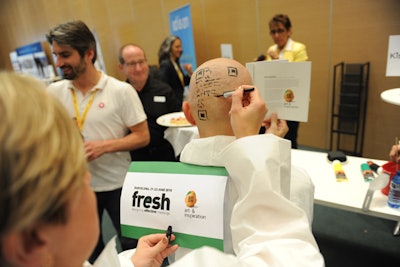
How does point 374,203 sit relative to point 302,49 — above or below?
below

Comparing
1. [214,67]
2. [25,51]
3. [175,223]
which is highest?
[25,51]

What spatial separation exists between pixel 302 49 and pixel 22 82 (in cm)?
308

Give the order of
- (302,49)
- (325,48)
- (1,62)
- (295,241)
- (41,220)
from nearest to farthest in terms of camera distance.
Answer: (41,220), (295,241), (302,49), (325,48), (1,62)

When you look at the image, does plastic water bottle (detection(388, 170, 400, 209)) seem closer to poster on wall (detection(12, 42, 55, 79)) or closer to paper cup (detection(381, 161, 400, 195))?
paper cup (detection(381, 161, 400, 195))

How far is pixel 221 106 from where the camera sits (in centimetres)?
83

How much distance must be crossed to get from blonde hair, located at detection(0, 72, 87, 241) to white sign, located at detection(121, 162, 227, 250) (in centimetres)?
42

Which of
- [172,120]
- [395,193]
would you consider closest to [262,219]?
[395,193]

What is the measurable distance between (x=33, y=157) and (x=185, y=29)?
423 cm

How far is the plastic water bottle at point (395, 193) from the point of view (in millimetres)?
1217

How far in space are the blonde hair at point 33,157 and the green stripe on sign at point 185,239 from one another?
1.50 ft

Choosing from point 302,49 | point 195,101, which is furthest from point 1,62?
point 195,101

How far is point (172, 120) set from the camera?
2355mm

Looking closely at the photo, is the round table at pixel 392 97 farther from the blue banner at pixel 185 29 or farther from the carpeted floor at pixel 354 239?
the blue banner at pixel 185 29

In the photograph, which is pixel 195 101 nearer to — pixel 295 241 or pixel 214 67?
pixel 214 67
